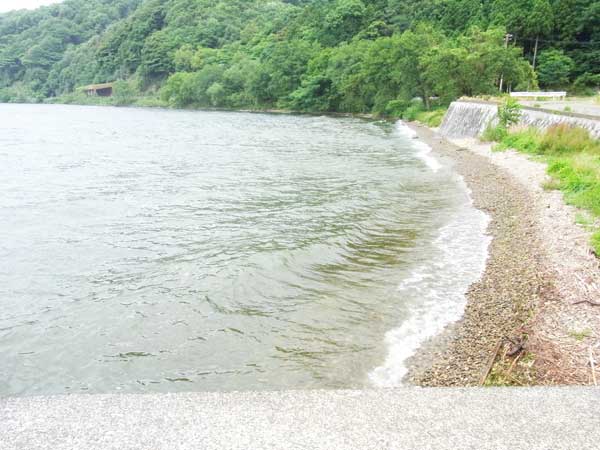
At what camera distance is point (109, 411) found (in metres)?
4.30

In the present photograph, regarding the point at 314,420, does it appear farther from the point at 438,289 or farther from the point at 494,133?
the point at 494,133

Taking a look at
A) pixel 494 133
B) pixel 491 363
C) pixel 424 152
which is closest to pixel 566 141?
pixel 494 133

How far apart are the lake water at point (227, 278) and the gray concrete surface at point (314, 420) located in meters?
1.73

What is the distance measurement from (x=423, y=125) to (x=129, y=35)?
435 feet

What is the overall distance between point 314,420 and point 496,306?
4.80 m

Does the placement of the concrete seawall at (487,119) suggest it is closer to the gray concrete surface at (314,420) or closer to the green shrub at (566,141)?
the green shrub at (566,141)

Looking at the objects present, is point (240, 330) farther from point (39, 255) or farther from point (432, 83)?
point (432, 83)

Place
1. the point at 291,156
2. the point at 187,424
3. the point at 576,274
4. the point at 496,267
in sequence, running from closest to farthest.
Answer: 1. the point at 187,424
2. the point at 576,274
3. the point at 496,267
4. the point at 291,156

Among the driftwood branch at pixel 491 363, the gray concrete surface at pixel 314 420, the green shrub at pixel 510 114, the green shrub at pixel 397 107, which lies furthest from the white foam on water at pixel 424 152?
the green shrub at pixel 397 107

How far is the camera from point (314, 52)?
92.4m

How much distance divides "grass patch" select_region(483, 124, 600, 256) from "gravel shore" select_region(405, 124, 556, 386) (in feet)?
3.92

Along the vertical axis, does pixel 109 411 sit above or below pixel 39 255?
above

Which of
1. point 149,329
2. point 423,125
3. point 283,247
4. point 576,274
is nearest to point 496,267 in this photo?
point 576,274

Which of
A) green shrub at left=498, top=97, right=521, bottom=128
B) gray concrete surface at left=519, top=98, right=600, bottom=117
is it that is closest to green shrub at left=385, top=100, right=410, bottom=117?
gray concrete surface at left=519, top=98, right=600, bottom=117
